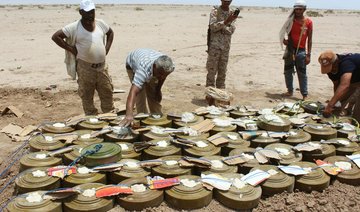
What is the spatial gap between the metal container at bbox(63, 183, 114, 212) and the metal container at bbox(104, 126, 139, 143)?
0.95 metres

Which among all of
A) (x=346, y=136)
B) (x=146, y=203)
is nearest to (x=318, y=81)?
(x=346, y=136)

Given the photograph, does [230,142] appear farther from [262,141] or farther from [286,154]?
[286,154]

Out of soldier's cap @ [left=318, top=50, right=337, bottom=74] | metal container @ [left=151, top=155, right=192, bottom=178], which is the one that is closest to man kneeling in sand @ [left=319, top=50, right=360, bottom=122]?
soldier's cap @ [left=318, top=50, right=337, bottom=74]

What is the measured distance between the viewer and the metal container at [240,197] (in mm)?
2977

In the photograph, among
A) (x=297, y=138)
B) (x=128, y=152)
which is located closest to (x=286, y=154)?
(x=297, y=138)

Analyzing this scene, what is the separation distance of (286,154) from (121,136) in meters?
1.74

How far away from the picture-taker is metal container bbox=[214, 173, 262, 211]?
9.77ft

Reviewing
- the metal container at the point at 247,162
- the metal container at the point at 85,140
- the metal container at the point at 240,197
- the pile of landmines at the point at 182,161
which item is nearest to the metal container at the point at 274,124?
the pile of landmines at the point at 182,161

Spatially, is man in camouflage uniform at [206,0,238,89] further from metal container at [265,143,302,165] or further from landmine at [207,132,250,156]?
metal container at [265,143,302,165]

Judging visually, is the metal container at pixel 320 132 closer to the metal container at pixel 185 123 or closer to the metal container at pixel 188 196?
the metal container at pixel 185 123

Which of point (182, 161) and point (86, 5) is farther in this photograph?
point (86, 5)

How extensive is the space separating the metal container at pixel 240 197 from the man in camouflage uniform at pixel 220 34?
3749 millimetres

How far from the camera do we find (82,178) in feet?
10.2

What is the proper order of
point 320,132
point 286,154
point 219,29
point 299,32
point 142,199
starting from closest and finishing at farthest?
point 142,199 → point 286,154 → point 320,132 → point 219,29 → point 299,32
